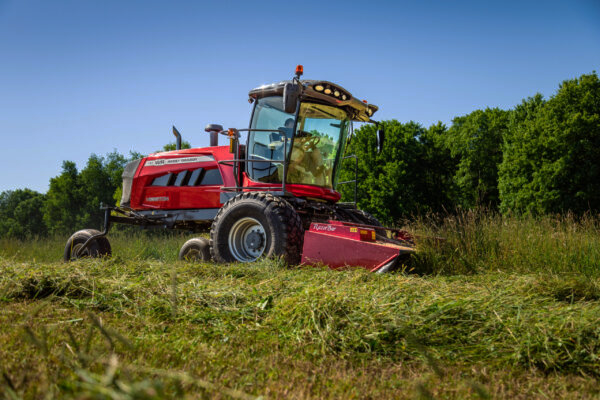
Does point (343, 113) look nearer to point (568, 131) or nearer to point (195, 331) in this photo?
point (195, 331)

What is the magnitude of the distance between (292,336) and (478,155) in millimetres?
28993

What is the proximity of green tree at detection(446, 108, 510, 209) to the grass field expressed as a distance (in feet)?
83.2

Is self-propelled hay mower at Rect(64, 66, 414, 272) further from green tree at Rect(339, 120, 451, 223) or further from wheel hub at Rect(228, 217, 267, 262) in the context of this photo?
green tree at Rect(339, 120, 451, 223)

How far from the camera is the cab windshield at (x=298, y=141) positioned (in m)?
6.66

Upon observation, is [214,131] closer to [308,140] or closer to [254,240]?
[308,140]

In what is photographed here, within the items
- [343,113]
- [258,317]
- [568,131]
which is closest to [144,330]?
[258,317]

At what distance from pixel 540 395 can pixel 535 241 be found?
4.77 metres

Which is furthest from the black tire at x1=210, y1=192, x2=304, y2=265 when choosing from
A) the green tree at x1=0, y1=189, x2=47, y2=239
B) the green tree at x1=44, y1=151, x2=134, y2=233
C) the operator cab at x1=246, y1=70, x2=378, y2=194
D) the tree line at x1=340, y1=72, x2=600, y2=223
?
the green tree at x1=0, y1=189, x2=47, y2=239

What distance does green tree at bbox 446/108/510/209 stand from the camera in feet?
92.5

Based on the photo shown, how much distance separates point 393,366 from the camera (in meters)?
2.40

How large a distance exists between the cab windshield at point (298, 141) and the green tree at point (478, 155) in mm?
22054

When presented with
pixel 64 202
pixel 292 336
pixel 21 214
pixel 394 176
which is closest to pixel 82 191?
pixel 64 202

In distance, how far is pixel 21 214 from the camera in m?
43.3

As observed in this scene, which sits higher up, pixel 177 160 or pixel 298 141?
pixel 298 141
